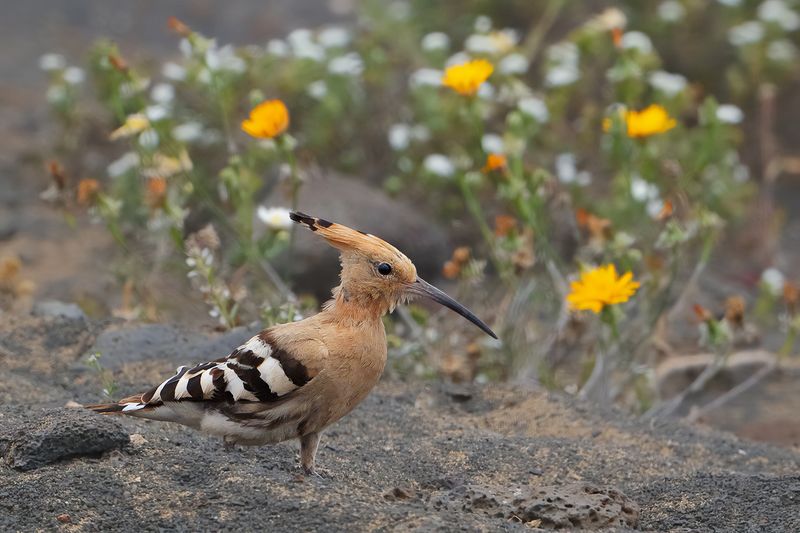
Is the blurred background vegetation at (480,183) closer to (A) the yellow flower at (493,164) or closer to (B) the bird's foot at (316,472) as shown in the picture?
(A) the yellow flower at (493,164)

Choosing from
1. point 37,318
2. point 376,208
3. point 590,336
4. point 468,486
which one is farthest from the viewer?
point 376,208

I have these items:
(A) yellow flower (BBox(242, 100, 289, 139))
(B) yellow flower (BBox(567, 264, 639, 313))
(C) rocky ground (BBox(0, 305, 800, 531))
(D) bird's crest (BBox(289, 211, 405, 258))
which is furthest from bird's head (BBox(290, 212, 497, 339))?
(A) yellow flower (BBox(242, 100, 289, 139))

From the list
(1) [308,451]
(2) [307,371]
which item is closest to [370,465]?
(1) [308,451]

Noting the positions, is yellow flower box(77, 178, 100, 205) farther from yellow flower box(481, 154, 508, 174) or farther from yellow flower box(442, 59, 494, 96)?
yellow flower box(481, 154, 508, 174)

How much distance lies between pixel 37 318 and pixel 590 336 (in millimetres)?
2738

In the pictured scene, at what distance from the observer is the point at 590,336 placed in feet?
20.5

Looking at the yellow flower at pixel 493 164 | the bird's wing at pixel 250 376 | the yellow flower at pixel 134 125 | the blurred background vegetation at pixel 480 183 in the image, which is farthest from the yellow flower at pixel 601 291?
the yellow flower at pixel 134 125

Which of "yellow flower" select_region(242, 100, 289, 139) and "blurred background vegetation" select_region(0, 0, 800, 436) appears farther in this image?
"blurred background vegetation" select_region(0, 0, 800, 436)

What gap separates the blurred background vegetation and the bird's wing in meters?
1.14

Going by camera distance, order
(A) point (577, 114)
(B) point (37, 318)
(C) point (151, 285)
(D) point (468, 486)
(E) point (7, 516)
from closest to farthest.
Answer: (E) point (7, 516) < (D) point (468, 486) < (B) point (37, 318) < (C) point (151, 285) < (A) point (577, 114)

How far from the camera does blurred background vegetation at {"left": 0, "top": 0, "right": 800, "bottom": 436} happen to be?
530cm

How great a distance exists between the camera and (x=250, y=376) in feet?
11.7

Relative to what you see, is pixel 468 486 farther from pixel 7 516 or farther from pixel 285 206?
pixel 285 206

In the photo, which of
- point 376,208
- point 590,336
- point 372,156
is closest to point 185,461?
point 590,336
